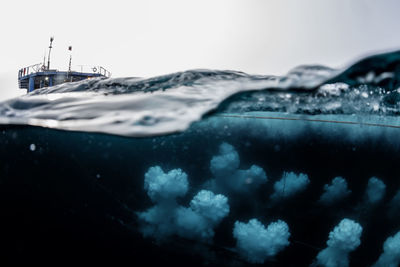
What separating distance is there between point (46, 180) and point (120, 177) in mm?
3612

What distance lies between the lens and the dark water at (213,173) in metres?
4.43

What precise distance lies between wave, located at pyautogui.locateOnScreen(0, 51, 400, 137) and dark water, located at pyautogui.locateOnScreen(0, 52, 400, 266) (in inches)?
1.2

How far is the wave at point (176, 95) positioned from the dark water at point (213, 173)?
31 mm

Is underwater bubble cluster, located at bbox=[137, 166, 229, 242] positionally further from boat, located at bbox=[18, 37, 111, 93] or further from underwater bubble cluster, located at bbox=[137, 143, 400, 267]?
boat, located at bbox=[18, 37, 111, 93]

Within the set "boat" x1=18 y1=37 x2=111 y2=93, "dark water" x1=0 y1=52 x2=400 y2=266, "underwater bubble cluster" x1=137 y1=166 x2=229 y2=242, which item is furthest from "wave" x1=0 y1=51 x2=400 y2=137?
"boat" x1=18 y1=37 x2=111 y2=93

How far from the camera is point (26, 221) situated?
945 centimetres

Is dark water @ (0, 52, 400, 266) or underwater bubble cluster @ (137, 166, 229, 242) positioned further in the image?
underwater bubble cluster @ (137, 166, 229, 242)

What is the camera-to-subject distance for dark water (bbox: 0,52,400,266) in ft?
14.5

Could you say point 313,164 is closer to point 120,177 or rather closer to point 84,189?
point 120,177

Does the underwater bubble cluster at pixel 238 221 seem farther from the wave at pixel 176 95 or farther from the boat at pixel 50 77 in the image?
the boat at pixel 50 77

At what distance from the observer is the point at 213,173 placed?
9.41m

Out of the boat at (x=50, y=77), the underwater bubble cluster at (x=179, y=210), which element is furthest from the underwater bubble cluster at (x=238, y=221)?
the boat at (x=50, y=77)

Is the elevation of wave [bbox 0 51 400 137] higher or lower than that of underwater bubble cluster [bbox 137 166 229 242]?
higher

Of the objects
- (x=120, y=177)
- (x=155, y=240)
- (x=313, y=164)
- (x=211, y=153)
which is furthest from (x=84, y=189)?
(x=313, y=164)
